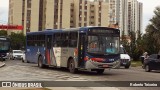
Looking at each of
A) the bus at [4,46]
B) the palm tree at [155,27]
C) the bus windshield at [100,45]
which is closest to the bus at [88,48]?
the bus windshield at [100,45]

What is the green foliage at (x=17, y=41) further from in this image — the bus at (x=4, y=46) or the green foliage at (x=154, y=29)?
the green foliage at (x=154, y=29)

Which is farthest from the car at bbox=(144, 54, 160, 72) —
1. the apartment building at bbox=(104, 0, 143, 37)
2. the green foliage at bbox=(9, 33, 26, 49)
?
the apartment building at bbox=(104, 0, 143, 37)

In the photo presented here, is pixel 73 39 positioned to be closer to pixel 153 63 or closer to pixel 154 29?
pixel 153 63

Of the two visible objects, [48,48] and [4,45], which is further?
[4,45]

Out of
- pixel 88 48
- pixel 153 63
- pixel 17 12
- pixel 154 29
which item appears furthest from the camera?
pixel 17 12

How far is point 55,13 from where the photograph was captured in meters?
130

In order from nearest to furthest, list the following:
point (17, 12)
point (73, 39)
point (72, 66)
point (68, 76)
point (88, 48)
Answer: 1. point (68, 76)
2. point (88, 48)
3. point (72, 66)
4. point (73, 39)
5. point (17, 12)

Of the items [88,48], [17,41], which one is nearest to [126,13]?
[17,41]

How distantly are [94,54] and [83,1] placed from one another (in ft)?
378

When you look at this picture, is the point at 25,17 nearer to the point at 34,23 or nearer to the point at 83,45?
the point at 34,23

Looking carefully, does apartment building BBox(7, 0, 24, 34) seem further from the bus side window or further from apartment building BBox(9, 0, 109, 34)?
the bus side window

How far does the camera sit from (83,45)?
77.5 ft

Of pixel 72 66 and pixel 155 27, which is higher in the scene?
pixel 155 27

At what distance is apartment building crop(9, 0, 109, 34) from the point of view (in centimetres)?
12562
